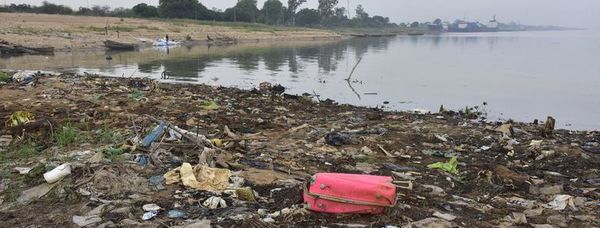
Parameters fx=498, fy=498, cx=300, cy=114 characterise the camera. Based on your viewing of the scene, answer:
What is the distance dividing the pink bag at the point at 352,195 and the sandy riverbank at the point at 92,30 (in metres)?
34.4

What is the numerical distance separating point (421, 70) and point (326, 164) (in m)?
21.7

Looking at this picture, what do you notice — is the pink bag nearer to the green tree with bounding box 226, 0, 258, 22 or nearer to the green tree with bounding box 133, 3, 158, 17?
the green tree with bounding box 133, 3, 158, 17

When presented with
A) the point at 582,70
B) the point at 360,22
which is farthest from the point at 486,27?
the point at 582,70

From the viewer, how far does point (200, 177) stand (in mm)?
5102

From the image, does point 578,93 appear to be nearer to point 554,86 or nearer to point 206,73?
point 554,86

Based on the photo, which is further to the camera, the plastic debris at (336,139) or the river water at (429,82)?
the river water at (429,82)

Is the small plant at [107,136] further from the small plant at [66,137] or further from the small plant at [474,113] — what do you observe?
the small plant at [474,113]

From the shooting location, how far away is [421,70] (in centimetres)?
2691

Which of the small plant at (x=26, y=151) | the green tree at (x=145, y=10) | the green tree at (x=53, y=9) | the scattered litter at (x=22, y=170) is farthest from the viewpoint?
the green tree at (x=145, y=10)

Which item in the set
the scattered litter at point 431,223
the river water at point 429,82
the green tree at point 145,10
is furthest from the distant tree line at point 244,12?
the scattered litter at point 431,223

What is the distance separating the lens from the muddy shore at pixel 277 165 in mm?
4398

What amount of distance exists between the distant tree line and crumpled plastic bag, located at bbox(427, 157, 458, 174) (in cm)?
5970

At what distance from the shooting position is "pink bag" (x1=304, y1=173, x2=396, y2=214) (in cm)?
422

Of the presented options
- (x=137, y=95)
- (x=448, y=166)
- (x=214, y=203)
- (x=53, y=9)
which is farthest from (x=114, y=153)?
(x=53, y=9)
